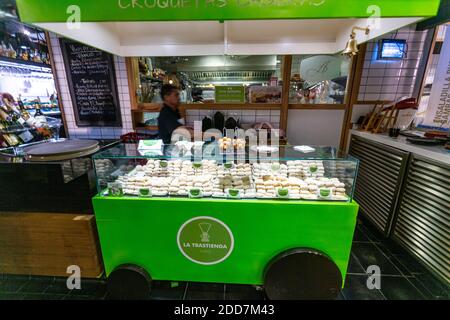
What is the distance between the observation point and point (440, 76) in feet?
9.23

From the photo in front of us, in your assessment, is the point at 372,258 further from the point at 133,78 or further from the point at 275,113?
the point at 133,78

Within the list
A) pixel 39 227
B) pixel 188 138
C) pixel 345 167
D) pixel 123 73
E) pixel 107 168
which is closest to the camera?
pixel 345 167

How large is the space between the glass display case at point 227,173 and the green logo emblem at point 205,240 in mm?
225

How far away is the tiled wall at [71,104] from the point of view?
12.0ft

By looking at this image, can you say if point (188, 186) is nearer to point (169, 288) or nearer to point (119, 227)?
point (119, 227)

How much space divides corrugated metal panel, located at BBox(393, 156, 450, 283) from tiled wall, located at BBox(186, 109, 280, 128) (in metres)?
2.06

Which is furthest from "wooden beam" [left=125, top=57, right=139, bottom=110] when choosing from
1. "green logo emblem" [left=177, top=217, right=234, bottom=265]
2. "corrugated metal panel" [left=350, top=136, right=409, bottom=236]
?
"corrugated metal panel" [left=350, top=136, right=409, bottom=236]

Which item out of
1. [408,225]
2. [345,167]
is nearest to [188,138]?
[345,167]

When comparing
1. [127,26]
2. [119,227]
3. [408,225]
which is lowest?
[408,225]

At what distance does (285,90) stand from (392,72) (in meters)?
1.74

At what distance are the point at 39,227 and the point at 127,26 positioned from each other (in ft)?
8.33

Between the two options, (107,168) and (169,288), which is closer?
(107,168)

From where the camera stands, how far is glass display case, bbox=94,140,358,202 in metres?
1.68
